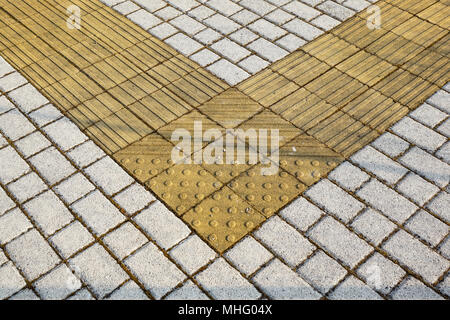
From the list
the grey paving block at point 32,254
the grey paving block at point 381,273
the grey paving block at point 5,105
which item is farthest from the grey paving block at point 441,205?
the grey paving block at point 5,105

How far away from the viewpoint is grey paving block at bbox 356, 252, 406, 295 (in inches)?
123

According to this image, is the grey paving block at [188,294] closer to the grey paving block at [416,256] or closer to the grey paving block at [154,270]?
the grey paving block at [154,270]

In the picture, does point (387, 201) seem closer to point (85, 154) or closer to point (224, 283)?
point (224, 283)

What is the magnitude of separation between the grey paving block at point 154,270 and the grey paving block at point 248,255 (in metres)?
0.39

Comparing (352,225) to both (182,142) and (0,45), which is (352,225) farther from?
(0,45)

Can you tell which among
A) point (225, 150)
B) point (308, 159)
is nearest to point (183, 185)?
point (225, 150)

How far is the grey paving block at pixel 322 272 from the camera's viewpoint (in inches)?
124

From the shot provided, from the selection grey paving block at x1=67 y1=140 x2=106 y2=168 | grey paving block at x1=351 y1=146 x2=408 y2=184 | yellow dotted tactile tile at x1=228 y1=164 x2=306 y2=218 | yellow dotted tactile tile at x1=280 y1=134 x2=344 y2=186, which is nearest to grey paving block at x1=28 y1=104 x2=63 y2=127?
grey paving block at x1=67 y1=140 x2=106 y2=168

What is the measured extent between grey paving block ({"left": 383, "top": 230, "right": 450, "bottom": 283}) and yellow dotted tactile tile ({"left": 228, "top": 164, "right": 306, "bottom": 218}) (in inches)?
32.0

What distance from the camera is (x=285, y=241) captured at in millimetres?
3395

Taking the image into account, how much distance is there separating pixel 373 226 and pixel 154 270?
1661 mm

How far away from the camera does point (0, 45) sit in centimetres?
528

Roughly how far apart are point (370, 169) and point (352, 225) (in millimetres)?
626
